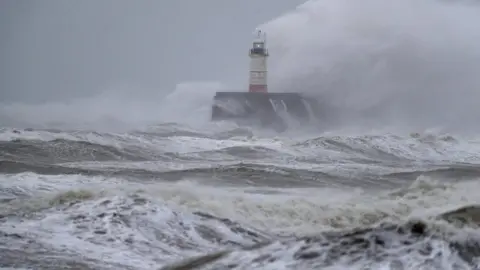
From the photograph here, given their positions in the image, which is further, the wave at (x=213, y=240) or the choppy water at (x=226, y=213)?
the choppy water at (x=226, y=213)

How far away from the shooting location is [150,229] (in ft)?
22.9

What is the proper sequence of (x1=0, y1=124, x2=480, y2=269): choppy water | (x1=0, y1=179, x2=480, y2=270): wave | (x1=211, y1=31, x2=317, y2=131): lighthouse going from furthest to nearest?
1. (x1=211, y1=31, x2=317, y2=131): lighthouse
2. (x1=0, y1=124, x2=480, y2=269): choppy water
3. (x1=0, y1=179, x2=480, y2=270): wave

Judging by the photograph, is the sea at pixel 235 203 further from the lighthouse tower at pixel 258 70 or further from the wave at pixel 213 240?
the lighthouse tower at pixel 258 70

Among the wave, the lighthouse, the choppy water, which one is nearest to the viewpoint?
the wave

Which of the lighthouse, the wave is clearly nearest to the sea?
the wave

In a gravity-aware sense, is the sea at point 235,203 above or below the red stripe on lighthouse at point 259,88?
below

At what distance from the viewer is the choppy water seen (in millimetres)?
5801

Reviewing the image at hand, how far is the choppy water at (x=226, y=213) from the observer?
5801 millimetres

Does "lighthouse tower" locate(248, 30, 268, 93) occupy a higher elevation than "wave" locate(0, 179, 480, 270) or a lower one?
higher

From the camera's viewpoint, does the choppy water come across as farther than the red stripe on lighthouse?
No

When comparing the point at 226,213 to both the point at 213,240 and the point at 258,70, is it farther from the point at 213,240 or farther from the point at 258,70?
the point at 258,70

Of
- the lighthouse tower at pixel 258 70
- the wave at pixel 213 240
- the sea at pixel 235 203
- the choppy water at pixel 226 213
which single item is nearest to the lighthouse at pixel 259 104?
the lighthouse tower at pixel 258 70

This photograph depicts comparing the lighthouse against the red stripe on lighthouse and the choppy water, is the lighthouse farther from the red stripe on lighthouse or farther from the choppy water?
the choppy water

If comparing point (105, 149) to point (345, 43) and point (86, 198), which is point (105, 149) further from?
point (345, 43)
